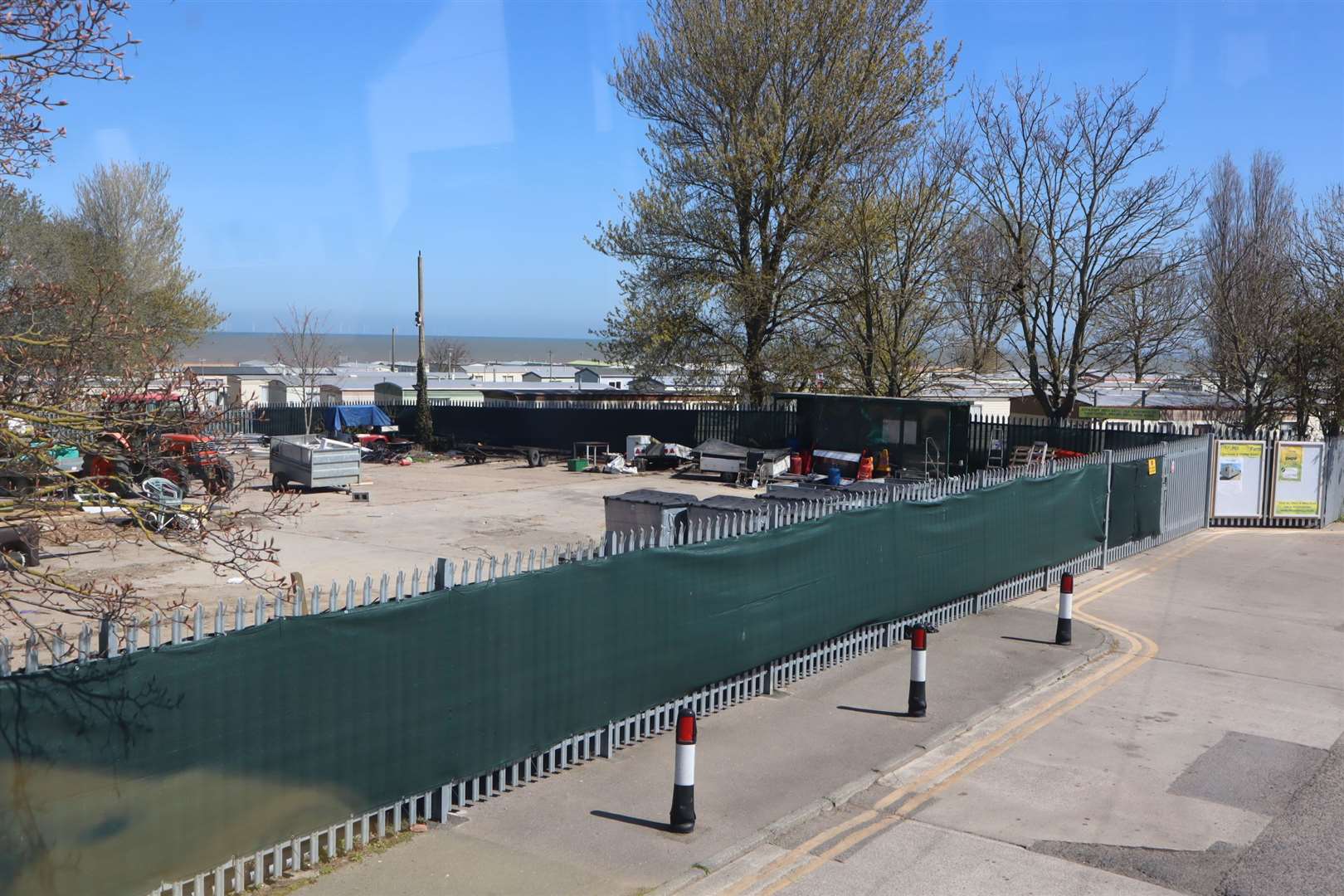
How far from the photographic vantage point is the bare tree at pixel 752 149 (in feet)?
121

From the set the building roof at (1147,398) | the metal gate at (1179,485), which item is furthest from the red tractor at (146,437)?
the building roof at (1147,398)

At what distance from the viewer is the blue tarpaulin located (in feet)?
139

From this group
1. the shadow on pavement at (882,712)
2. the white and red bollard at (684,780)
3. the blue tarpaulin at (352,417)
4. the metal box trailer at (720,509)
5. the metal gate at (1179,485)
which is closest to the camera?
the white and red bollard at (684,780)

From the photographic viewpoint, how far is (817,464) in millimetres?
33594

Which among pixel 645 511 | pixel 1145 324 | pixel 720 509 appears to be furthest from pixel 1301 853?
pixel 1145 324

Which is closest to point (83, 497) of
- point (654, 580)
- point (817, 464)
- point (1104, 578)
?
point (654, 580)

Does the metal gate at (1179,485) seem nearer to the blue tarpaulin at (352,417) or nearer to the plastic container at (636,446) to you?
the plastic container at (636,446)

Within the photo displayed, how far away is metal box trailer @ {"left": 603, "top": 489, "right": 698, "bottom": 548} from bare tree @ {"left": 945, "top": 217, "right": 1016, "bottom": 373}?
69.6ft

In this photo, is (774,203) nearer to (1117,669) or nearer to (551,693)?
(1117,669)

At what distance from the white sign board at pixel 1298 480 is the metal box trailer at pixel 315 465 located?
22061 millimetres

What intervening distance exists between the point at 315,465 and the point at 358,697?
72.2 feet

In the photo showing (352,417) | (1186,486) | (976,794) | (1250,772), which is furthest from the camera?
(352,417)

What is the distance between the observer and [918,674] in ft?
Result: 35.0

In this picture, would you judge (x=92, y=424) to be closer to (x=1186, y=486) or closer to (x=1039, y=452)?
(x=1186, y=486)
